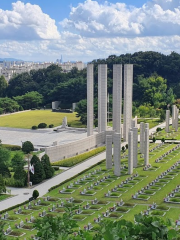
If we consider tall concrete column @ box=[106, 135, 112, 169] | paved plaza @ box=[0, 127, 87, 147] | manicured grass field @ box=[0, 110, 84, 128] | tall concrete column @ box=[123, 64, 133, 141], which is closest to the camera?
tall concrete column @ box=[106, 135, 112, 169]

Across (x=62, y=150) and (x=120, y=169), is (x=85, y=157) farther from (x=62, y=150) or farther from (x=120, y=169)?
(x=120, y=169)

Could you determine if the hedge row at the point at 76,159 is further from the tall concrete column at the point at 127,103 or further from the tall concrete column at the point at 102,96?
the tall concrete column at the point at 127,103

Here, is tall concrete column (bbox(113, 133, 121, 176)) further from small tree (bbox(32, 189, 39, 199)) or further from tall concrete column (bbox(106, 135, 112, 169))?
small tree (bbox(32, 189, 39, 199))

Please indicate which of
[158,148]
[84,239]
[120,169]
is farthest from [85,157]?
[84,239]

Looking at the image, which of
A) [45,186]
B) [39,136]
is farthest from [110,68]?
[45,186]

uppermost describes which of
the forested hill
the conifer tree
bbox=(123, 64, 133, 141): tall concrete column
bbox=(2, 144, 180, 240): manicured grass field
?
the forested hill

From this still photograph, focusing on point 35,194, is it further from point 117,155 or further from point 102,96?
point 102,96

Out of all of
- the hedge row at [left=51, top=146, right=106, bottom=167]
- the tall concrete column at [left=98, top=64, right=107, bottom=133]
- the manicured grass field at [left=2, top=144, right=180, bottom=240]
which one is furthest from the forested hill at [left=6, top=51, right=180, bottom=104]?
the manicured grass field at [left=2, top=144, right=180, bottom=240]
